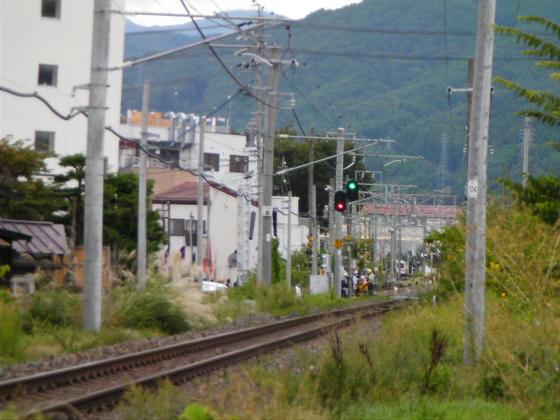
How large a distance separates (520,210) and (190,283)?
368 inches

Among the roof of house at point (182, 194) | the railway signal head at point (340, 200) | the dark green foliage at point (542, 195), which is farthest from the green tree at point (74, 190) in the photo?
the dark green foliage at point (542, 195)

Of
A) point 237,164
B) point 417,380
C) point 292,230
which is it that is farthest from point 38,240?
point 292,230

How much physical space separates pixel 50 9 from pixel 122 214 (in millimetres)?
14354

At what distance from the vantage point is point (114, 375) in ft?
41.6

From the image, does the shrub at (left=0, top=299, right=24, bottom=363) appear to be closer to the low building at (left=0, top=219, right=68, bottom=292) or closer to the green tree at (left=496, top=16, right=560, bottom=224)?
the green tree at (left=496, top=16, right=560, bottom=224)

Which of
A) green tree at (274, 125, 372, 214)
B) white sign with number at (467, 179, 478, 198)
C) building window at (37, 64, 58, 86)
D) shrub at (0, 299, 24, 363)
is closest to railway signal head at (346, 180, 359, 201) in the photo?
white sign with number at (467, 179, 478, 198)

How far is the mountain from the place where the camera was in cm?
9144

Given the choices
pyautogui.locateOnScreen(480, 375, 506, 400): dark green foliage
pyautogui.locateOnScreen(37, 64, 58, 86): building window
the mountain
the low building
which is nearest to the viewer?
pyautogui.locateOnScreen(480, 375, 506, 400): dark green foliage

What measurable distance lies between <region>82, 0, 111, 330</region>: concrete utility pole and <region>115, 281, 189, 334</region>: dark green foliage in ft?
6.56

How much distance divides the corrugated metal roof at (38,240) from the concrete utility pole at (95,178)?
1157 cm

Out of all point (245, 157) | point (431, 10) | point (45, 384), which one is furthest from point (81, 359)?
point (431, 10)

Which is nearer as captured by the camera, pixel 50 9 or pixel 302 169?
pixel 50 9

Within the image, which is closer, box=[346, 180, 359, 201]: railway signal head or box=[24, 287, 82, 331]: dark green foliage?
box=[24, 287, 82, 331]: dark green foliage

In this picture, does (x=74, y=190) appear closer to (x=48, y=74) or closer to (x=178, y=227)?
(x=48, y=74)
